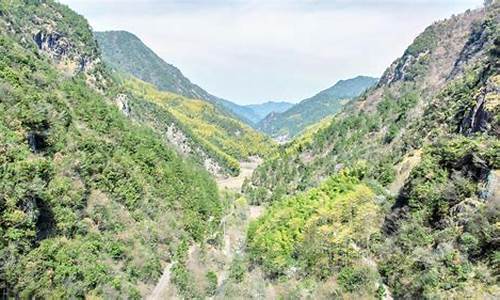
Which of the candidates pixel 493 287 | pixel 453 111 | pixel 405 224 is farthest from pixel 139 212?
pixel 493 287

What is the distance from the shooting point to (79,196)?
66.1 meters

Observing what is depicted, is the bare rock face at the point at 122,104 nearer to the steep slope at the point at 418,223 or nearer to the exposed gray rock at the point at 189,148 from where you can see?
the exposed gray rock at the point at 189,148

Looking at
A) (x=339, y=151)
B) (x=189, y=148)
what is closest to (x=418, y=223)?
(x=339, y=151)

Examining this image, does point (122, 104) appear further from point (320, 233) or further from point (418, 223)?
point (418, 223)

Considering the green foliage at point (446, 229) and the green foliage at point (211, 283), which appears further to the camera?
the green foliage at point (211, 283)

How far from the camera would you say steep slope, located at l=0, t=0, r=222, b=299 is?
48094mm

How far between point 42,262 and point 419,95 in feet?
340

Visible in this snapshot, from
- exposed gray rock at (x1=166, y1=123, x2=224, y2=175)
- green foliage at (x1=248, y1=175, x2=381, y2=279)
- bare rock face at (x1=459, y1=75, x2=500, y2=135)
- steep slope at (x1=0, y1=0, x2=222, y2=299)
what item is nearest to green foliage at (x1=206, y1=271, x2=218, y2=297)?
A: green foliage at (x1=248, y1=175, x2=381, y2=279)

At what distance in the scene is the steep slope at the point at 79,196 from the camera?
48.1 m

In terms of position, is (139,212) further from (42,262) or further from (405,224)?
(405,224)

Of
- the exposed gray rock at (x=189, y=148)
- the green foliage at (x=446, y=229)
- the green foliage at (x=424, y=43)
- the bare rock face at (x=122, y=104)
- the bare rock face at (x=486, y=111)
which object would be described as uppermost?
the green foliage at (x=424, y=43)

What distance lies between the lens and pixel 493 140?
49.3 m

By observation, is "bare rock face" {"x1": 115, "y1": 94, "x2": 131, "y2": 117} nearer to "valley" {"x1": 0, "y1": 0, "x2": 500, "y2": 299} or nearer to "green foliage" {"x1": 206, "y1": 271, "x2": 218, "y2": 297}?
"valley" {"x1": 0, "y1": 0, "x2": 500, "y2": 299}

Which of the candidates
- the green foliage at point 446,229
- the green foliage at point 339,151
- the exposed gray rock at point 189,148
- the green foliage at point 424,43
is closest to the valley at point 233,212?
the green foliage at point 446,229
